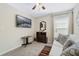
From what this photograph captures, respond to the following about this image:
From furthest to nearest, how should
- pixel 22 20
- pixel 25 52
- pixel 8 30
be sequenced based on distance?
pixel 8 30, pixel 22 20, pixel 25 52

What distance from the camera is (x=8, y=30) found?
2.89 metres

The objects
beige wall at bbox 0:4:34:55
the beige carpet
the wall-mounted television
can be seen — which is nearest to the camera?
the beige carpet

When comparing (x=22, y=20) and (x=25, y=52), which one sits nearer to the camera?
(x=25, y=52)

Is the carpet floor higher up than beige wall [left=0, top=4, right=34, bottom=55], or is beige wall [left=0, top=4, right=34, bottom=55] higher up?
beige wall [left=0, top=4, right=34, bottom=55]

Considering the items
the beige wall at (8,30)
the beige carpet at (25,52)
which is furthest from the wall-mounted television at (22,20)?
the beige carpet at (25,52)

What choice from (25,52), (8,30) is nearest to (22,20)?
(8,30)

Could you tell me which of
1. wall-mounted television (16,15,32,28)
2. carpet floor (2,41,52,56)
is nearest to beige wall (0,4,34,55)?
wall-mounted television (16,15,32,28)

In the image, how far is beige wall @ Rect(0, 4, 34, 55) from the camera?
2.62m

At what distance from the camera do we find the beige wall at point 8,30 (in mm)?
2625

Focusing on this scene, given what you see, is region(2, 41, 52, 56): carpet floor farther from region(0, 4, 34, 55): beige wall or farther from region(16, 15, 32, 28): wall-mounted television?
region(16, 15, 32, 28): wall-mounted television

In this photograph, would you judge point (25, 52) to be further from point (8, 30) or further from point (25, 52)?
point (8, 30)

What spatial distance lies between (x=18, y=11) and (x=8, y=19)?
0.50 meters

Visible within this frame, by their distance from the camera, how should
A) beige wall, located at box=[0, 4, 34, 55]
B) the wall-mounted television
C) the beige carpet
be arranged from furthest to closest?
the wall-mounted television < beige wall, located at box=[0, 4, 34, 55] < the beige carpet

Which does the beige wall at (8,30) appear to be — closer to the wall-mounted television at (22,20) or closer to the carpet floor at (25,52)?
the wall-mounted television at (22,20)
